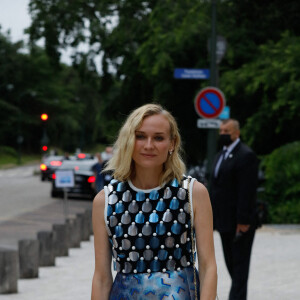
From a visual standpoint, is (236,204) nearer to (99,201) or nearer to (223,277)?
(223,277)

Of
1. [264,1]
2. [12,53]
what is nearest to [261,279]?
[264,1]

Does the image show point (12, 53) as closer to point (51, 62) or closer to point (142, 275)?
point (51, 62)

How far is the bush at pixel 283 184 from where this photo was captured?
1962cm

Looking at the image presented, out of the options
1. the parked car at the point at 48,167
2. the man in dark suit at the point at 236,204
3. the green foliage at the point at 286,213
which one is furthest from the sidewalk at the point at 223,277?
the parked car at the point at 48,167

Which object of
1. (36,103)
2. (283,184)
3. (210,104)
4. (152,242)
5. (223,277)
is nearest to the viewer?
(152,242)

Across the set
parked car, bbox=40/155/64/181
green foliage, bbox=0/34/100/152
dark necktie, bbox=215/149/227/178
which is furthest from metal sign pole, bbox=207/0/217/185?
green foliage, bbox=0/34/100/152

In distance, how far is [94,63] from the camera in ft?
98.9

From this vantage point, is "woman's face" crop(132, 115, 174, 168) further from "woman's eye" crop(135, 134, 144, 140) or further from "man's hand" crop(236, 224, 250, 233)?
"man's hand" crop(236, 224, 250, 233)

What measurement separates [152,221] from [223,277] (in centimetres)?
706

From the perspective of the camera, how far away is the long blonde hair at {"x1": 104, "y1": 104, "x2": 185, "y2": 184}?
142 inches

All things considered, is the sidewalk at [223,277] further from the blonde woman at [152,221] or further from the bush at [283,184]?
the blonde woman at [152,221]

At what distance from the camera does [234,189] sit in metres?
7.51

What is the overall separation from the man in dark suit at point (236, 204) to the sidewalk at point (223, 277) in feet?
4.13

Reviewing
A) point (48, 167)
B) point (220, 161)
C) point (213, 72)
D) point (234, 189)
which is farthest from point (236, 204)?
point (48, 167)
